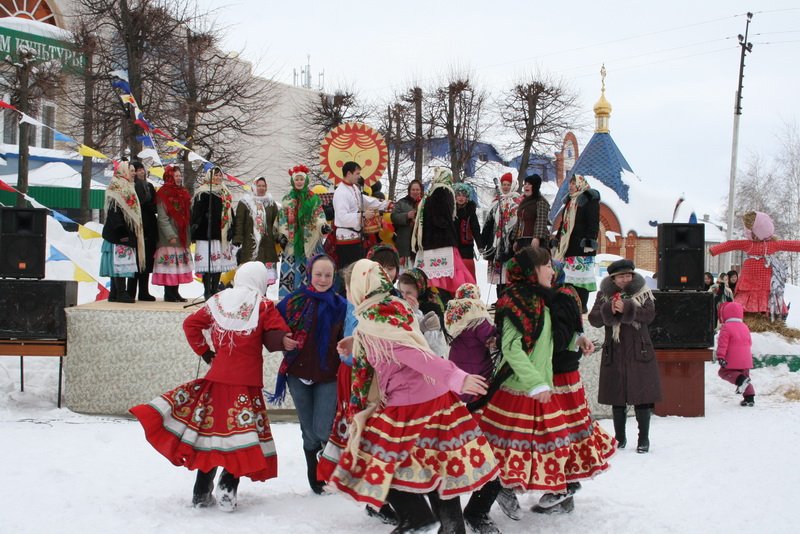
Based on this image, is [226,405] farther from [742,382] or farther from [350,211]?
[742,382]

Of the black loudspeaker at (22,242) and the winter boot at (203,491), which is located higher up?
the black loudspeaker at (22,242)

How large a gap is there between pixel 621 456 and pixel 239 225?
16.7ft

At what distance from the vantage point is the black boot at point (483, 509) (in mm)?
3973

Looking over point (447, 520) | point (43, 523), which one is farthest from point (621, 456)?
point (43, 523)

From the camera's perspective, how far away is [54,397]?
7773 millimetres

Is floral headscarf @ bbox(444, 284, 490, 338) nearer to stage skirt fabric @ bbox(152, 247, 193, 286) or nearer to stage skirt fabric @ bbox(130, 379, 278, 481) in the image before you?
stage skirt fabric @ bbox(130, 379, 278, 481)

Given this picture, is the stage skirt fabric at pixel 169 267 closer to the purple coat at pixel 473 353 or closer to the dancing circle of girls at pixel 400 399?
the dancing circle of girls at pixel 400 399

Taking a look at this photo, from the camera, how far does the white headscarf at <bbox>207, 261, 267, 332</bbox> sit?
14.6ft

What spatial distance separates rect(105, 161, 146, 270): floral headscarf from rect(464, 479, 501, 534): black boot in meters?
5.51

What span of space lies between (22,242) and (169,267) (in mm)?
1642

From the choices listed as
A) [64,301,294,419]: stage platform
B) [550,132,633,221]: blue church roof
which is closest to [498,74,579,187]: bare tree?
[550,132,633,221]: blue church roof

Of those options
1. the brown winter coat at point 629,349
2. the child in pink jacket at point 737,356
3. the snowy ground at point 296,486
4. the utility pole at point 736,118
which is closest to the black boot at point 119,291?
the snowy ground at point 296,486

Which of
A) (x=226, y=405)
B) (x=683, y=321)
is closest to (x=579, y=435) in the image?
(x=226, y=405)

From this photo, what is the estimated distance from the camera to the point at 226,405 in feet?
14.3
